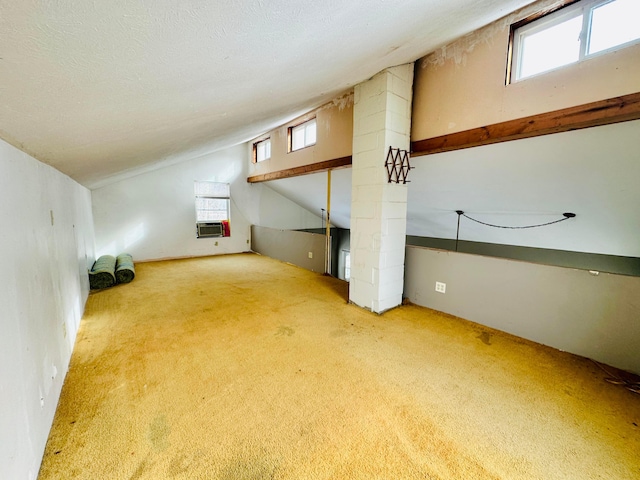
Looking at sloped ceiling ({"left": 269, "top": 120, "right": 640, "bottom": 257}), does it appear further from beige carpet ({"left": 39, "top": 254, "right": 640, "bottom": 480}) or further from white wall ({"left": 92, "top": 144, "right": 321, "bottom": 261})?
white wall ({"left": 92, "top": 144, "right": 321, "bottom": 261})

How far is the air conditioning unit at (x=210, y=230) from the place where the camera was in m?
6.50

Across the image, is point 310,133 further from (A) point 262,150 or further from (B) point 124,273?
(B) point 124,273

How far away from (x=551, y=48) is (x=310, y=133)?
3.26 m

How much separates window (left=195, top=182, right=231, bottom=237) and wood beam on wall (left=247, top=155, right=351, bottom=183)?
0.91 m

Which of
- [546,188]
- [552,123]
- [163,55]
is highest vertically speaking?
[552,123]

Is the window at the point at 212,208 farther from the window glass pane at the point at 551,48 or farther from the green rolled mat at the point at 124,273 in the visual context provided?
the window glass pane at the point at 551,48

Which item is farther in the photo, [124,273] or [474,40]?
[124,273]

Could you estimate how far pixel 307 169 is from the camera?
4613 mm

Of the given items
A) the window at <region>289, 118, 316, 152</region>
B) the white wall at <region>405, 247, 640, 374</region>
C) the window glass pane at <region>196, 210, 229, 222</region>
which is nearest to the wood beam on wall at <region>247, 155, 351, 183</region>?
the window at <region>289, 118, 316, 152</region>

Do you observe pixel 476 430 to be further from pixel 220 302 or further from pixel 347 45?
pixel 220 302

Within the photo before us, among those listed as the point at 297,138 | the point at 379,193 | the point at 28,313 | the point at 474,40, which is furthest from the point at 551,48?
the point at 28,313

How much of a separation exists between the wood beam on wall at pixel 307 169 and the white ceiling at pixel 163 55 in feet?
5.67

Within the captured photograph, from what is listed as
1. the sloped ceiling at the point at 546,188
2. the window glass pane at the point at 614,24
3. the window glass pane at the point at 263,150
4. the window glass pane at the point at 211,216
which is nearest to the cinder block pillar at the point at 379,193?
the sloped ceiling at the point at 546,188

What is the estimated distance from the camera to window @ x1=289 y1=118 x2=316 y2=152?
182 inches
